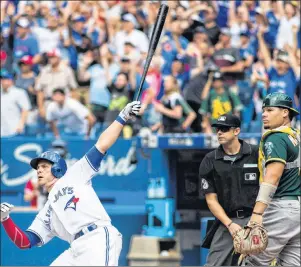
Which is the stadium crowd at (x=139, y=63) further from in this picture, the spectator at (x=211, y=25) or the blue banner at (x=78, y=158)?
the blue banner at (x=78, y=158)

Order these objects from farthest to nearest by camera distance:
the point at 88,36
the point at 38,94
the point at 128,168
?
the point at 88,36 → the point at 38,94 → the point at 128,168

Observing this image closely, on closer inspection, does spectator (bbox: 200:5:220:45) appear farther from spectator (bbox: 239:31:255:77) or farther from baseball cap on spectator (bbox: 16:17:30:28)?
baseball cap on spectator (bbox: 16:17:30:28)

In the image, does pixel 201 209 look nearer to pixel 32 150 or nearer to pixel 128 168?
pixel 128 168

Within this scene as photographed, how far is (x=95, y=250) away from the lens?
24.2ft

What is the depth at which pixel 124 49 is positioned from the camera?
16344 millimetres

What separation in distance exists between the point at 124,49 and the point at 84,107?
183 cm

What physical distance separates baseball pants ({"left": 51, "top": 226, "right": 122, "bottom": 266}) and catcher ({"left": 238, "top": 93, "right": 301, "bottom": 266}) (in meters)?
1.07

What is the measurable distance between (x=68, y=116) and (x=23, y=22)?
130 inches

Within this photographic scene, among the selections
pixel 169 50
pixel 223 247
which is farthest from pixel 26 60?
pixel 223 247

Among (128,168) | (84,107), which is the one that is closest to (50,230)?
(128,168)

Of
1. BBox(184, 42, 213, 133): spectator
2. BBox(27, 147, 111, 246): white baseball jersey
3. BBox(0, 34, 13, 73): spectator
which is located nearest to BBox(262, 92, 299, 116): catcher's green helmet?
BBox(27, 147, 111, 246): white baseball jersey

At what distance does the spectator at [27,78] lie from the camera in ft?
52.9

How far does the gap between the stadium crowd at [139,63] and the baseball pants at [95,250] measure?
6.52m

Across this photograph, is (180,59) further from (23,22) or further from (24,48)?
(23,22)
